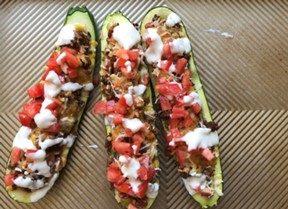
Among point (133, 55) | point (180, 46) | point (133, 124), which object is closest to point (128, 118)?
point (133, 124)

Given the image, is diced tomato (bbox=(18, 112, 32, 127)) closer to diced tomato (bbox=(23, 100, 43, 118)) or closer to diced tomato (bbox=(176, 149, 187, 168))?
diced tomato (bbox=(23, 100, 43, 118))

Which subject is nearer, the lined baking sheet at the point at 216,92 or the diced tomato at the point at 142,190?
the diced tomato at the point at 142,190

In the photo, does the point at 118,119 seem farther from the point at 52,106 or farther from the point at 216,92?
the point at 216,92

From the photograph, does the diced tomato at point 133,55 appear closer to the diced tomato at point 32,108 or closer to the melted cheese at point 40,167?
the diced tomato at point 32,108

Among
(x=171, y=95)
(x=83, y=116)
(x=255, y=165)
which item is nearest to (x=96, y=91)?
(x=83, y=116)

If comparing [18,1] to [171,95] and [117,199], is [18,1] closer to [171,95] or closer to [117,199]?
[171,95]

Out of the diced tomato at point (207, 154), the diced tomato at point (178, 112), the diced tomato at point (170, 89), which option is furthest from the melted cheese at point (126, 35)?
the diced tomato at point (207, 154)
